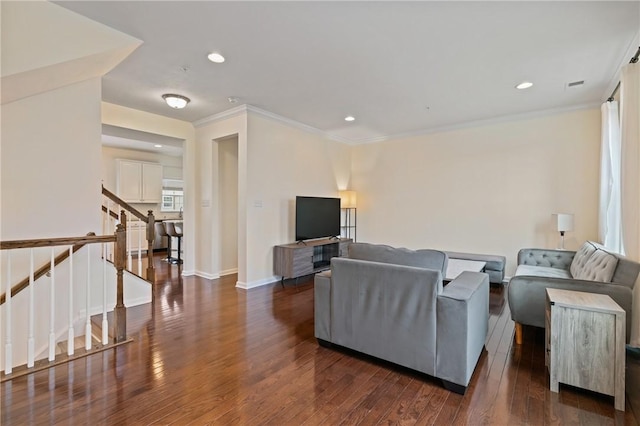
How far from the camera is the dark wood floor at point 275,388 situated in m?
1.84

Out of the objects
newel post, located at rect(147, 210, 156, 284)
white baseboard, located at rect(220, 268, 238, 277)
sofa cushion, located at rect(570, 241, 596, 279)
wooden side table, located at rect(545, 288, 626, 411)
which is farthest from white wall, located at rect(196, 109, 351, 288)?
sofa cushion, located at rect(570, 241, 596, 279)

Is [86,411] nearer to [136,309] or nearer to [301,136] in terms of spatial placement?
[136,309]

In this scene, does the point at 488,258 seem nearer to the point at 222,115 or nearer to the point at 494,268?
the point at 494,268

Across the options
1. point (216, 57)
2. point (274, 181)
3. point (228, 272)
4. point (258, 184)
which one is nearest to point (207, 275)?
point (228, 272)

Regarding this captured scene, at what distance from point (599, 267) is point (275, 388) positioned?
3.21 meters

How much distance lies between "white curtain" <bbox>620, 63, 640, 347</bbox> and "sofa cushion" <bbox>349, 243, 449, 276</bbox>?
1.78 meters

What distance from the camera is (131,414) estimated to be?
184 centimetres

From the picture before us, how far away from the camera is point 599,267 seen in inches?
115

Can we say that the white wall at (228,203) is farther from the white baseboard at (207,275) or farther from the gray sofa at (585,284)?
the gray sofa at (585,284)

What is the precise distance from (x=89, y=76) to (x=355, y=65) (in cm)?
286

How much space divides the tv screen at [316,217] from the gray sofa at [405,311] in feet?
8.94

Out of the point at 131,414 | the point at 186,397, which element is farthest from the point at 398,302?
the point at 131,414

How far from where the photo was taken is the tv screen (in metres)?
5.46

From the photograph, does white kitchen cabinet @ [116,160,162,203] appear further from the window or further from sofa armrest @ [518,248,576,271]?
sofa armrest @ [518,248,576,271]
